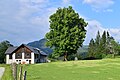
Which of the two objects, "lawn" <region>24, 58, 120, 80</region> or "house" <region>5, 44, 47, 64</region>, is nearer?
"lawn" <region>24, 58, 120, 80</region>

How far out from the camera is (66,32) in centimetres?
9506

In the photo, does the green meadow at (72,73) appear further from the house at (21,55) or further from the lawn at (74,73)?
the house at (21,55)

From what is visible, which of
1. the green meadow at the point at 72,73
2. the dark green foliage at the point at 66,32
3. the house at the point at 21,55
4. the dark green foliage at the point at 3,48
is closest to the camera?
the green meadow at the point at 72,73

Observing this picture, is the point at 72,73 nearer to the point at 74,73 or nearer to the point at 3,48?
the point at 74,73

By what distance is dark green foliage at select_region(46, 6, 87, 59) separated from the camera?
94688 mm

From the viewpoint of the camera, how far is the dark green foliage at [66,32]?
9469cm

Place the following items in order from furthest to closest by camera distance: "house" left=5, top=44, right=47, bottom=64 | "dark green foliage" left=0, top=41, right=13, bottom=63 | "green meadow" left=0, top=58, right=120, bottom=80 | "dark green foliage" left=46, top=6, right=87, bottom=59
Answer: "dark green foliage" left=0, top=41, right=13, bottom=63 < "house" left=5, top=44, right=47, bottom=64 < "dark green foliage" left=46, top=6, right=87, bottom=59 < "green meadow" left=0, top=58, right=120, bottom=80

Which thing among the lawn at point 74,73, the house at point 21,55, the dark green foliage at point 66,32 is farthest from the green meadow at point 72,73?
the house at point 21,55

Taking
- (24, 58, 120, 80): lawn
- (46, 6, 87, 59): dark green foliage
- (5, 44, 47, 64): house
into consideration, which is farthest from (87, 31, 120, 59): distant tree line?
(24, 58, 120, 80): lawn

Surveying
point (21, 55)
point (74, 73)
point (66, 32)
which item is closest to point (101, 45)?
point (21, 55)

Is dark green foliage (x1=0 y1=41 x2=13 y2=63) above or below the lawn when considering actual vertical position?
above

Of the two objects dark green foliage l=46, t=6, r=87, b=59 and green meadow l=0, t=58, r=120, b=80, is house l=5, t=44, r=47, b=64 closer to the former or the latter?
dark green foliage l=46, t=6, r=87, b=59

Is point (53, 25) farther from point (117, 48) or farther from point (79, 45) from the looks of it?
point (117, 48)

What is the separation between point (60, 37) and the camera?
94.9 m
